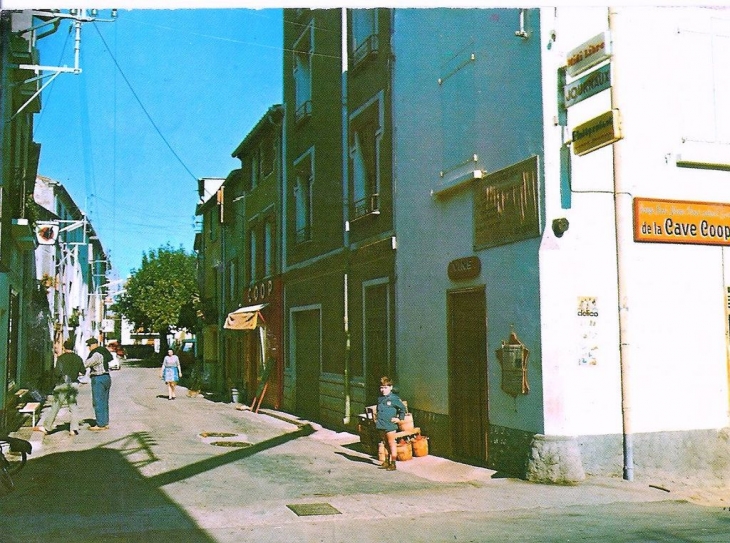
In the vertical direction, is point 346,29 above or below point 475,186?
above

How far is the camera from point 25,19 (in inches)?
366

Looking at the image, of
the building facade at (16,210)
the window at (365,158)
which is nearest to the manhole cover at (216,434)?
the building facade at (16,210)

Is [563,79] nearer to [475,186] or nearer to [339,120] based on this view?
[475,186]

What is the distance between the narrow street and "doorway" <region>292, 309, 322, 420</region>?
16.6 feet

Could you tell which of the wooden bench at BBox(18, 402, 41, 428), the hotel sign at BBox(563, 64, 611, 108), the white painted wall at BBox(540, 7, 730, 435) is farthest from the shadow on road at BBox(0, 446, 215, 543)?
the hotel sign at BBox(563, 64, 611, 108)

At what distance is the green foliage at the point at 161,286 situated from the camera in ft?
162

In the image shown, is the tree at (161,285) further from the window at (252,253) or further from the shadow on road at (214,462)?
the shadow on road at (214,462)

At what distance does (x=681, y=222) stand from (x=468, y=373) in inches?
142

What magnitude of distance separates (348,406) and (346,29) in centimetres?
782

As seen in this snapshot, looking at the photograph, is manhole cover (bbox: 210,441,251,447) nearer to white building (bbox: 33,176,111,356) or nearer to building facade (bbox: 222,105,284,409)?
building facade (bbox: 222,105,284,409)

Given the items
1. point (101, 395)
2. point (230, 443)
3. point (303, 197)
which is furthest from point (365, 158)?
point (101, 395)

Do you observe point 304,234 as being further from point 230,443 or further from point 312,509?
point 312,509

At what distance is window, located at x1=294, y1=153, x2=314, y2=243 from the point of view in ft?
60.3

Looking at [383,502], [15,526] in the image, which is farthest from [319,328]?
[15,526]
